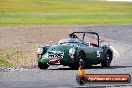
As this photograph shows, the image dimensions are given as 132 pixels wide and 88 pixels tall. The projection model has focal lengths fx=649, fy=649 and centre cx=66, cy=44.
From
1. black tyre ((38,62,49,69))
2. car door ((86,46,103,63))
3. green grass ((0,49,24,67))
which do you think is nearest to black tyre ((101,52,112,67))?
car door ((86,46,103,63))

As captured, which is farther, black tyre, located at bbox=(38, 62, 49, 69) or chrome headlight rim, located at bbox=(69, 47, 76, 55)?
black tyre, located at bbox=(38, 62, 49, 69)

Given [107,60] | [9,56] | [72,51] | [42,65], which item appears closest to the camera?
[72,51]

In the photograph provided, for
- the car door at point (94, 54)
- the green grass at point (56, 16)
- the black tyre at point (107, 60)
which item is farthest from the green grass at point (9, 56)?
the green grass at point (56, 16)

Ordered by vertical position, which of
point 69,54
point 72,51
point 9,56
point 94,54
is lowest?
point 9,56

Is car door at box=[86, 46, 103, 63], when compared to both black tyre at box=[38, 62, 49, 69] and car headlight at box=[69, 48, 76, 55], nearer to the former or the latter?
car headlight at box=[69, 48, 76, 55]

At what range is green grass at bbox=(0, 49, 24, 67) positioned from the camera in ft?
81.1

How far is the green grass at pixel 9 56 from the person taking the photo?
2471 cm

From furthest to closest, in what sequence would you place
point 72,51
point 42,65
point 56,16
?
point 56,16 < point 42,65 < point 72,51

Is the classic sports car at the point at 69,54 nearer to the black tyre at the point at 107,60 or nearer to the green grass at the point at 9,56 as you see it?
the black tyre at the point at 107,60

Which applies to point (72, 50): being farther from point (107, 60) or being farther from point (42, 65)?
point (107, 60)

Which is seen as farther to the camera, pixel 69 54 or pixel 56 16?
pixel 56 16

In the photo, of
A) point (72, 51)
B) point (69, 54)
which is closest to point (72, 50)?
point (72, 51)

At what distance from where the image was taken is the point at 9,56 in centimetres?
2783

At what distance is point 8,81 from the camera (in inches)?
662
